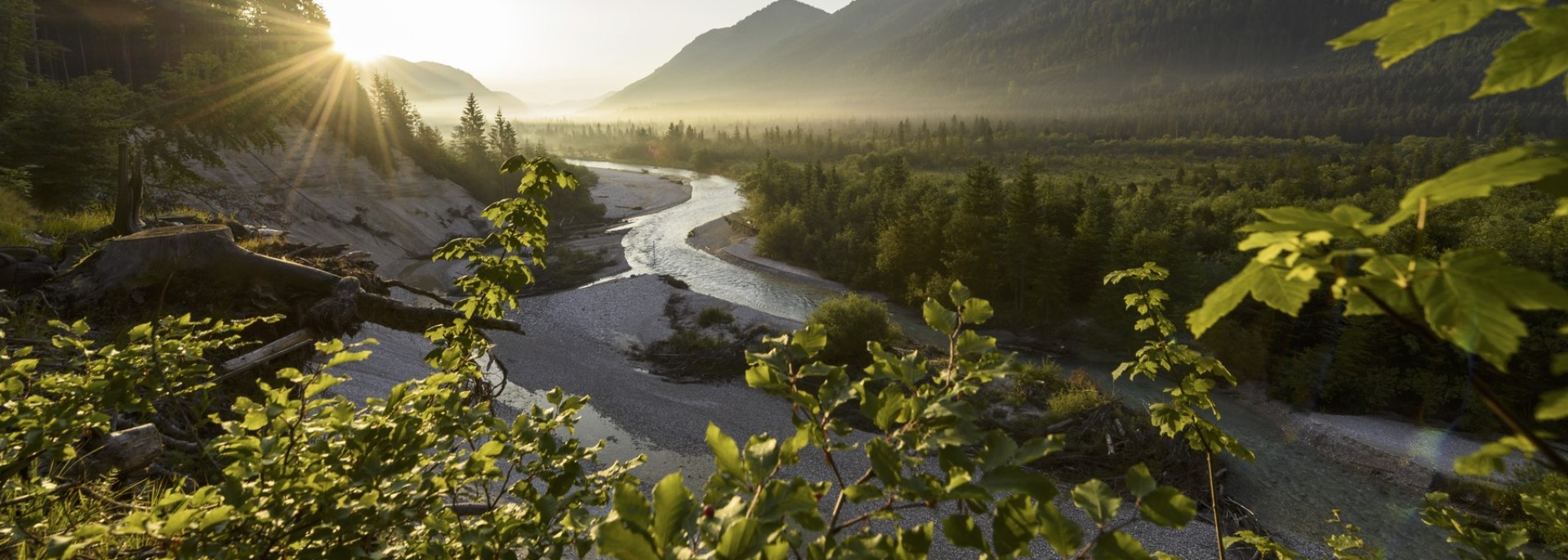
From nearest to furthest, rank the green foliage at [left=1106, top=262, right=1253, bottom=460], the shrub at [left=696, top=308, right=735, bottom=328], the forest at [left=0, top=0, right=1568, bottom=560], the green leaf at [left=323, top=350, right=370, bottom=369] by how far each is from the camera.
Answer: the forest at [left=0, top=0, right=1568, bottom=560] < the green leaf at [left=323, top=350, right=370, bottom=369] < the green foliage at [left=1106, top=262, right=1253, bottom=460] < the shrub at [left=696, top=308, right=735, bottom=328]

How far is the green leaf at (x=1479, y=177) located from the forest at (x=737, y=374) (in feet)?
0.04

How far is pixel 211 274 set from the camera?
904 cm

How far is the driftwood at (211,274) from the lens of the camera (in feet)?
27.8

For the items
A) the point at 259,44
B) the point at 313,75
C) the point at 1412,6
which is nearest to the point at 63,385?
the point at 1412,6

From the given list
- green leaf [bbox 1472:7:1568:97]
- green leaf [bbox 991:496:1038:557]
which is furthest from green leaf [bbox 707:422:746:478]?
green leaf [bbox 1472:7:1568:97]

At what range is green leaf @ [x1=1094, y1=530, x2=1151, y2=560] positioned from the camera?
2.12 m

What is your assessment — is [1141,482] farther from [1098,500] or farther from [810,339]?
[810,339]

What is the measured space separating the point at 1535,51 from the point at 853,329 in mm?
23393

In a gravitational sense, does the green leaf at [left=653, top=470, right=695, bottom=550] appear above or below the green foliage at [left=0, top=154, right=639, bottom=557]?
above

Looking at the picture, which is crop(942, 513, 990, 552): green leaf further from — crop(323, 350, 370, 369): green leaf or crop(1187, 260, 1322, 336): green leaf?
crop(323, 350, 370, 369): green leaf

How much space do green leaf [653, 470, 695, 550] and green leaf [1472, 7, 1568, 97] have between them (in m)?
2.44

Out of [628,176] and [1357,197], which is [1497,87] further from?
[628,176]

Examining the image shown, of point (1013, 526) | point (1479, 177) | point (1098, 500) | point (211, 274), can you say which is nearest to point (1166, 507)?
point (1098, 500)

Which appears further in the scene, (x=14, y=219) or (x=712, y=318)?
(x=712, y=318)
